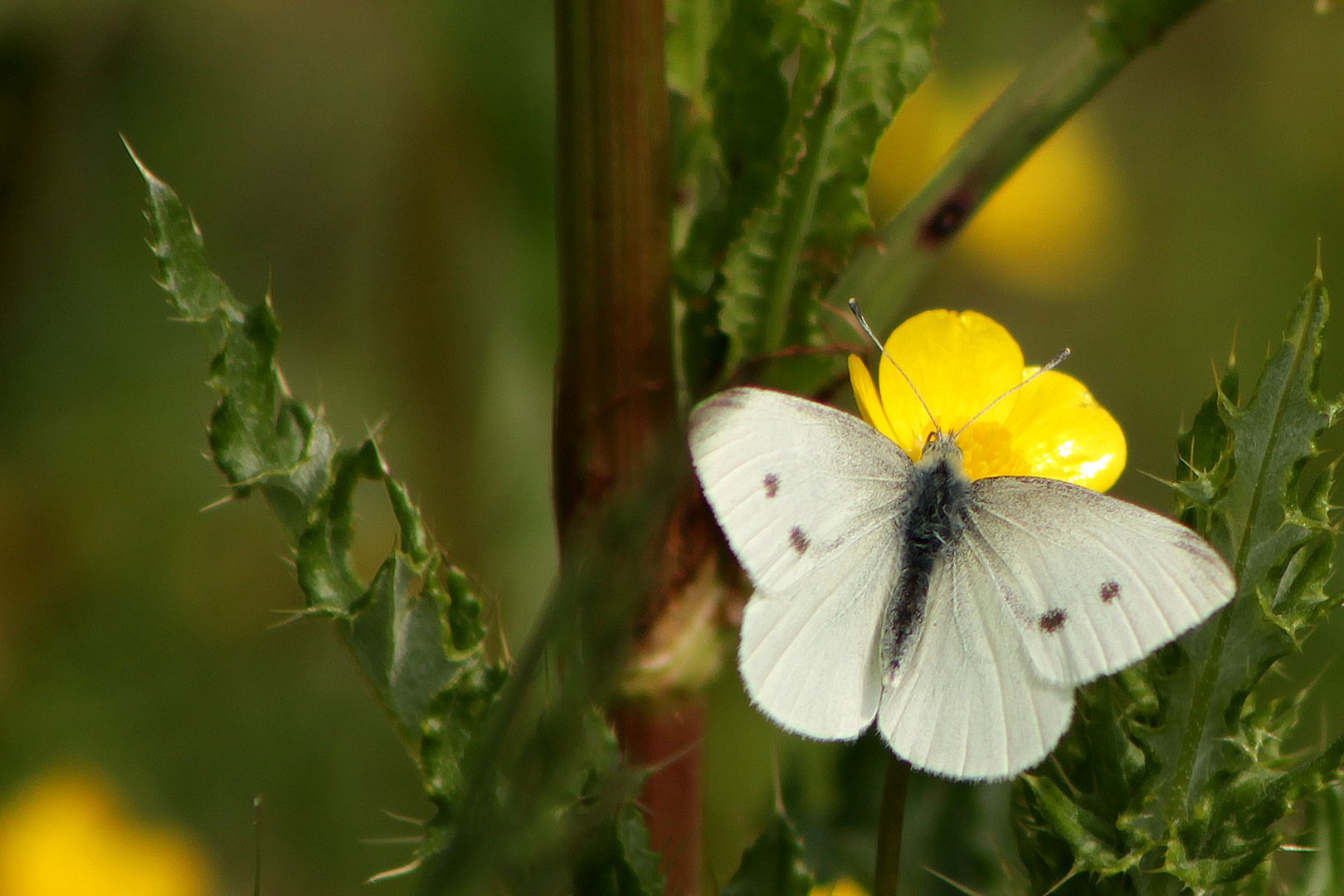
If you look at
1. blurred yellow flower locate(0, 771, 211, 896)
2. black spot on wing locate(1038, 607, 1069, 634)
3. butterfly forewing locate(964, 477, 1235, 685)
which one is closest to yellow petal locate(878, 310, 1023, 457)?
butterfly forewing locate(964, 477, 1235, 685)

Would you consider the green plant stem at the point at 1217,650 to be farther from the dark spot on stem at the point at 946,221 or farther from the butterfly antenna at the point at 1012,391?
the dark spot on stem at the point at 946,221

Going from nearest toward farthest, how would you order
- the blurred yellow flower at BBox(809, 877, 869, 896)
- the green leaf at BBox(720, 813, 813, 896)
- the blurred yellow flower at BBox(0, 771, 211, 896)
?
the green leaf at BBox(720, 813, 813, 896)
the blurred yellow flower at BBox(809, 877, 869, 896)
the blurred yellow flower at BBox(0, 771, 211, 896)

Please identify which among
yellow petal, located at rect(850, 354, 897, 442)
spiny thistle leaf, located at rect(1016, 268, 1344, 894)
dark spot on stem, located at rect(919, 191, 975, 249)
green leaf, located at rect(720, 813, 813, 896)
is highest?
dark spot on stem, located at rect(919, 191, 975, 249)

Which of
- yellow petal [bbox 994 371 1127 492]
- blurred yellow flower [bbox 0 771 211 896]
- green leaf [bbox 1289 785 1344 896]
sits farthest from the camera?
blurred yellow flower [bbox 0 771 211 896]

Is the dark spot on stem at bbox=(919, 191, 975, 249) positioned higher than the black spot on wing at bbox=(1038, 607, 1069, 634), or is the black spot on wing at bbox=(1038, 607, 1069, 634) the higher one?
the dark spot on stem at bbox=(919, 191, 975, 249)

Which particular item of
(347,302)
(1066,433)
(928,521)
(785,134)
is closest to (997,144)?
(785,134)

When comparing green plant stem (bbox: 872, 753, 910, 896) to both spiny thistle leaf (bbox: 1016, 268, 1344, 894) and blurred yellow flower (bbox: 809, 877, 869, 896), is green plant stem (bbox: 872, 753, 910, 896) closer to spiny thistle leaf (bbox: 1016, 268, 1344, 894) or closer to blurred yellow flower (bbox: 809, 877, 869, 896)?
spiny thistle leaf (bbox: 1016, 268, 1344, 894)

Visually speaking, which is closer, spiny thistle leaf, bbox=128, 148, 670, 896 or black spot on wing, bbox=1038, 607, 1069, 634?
spiny thistle leaf, bbox=128, 148, 670, 896

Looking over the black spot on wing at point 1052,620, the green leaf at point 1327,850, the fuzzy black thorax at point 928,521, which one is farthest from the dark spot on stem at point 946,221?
the green leaf at point 1327,850
